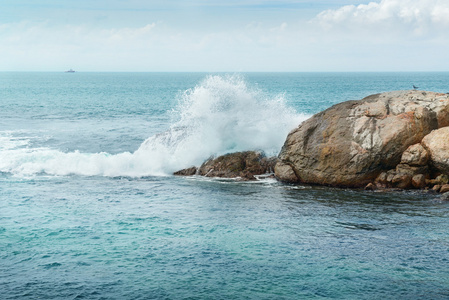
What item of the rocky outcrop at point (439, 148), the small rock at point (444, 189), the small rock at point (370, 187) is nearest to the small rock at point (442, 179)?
the rocky outcrop at point (439, 148)

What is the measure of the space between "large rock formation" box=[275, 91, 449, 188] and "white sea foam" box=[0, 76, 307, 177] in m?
2.75

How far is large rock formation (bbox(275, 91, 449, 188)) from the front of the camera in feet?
58.9

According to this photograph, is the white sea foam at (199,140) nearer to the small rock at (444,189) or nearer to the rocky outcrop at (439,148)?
the rocky outcrop at (439,148)

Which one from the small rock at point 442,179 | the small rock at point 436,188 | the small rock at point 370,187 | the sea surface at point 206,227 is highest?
the small rock at point 442,179

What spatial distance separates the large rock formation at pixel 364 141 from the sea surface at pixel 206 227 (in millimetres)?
811

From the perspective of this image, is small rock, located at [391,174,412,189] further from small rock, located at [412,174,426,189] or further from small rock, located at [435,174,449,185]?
small rock, located at [435,174,449,185]

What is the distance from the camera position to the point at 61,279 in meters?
10.3

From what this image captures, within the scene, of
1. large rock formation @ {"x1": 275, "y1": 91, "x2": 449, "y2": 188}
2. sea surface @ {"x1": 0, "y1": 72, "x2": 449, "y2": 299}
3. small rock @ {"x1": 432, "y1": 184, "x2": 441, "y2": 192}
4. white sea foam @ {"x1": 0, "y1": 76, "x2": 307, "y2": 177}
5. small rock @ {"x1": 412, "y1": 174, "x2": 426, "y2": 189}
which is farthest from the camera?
white sea foam @ {"x1": 0, "y1": 76, "x2": 307, "y2": 177}

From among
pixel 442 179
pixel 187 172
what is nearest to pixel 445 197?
pixel 442 179

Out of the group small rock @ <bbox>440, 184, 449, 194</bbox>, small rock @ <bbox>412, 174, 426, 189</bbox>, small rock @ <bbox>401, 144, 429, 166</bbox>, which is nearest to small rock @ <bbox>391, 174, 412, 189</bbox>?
small rock @ <bbox>412, 174, 426, 189</bbox>

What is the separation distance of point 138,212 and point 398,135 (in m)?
9.79

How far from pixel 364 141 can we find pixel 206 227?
7.62 meters

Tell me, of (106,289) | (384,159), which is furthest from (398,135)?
(106,289)

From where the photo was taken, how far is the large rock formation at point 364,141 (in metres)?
17.9
